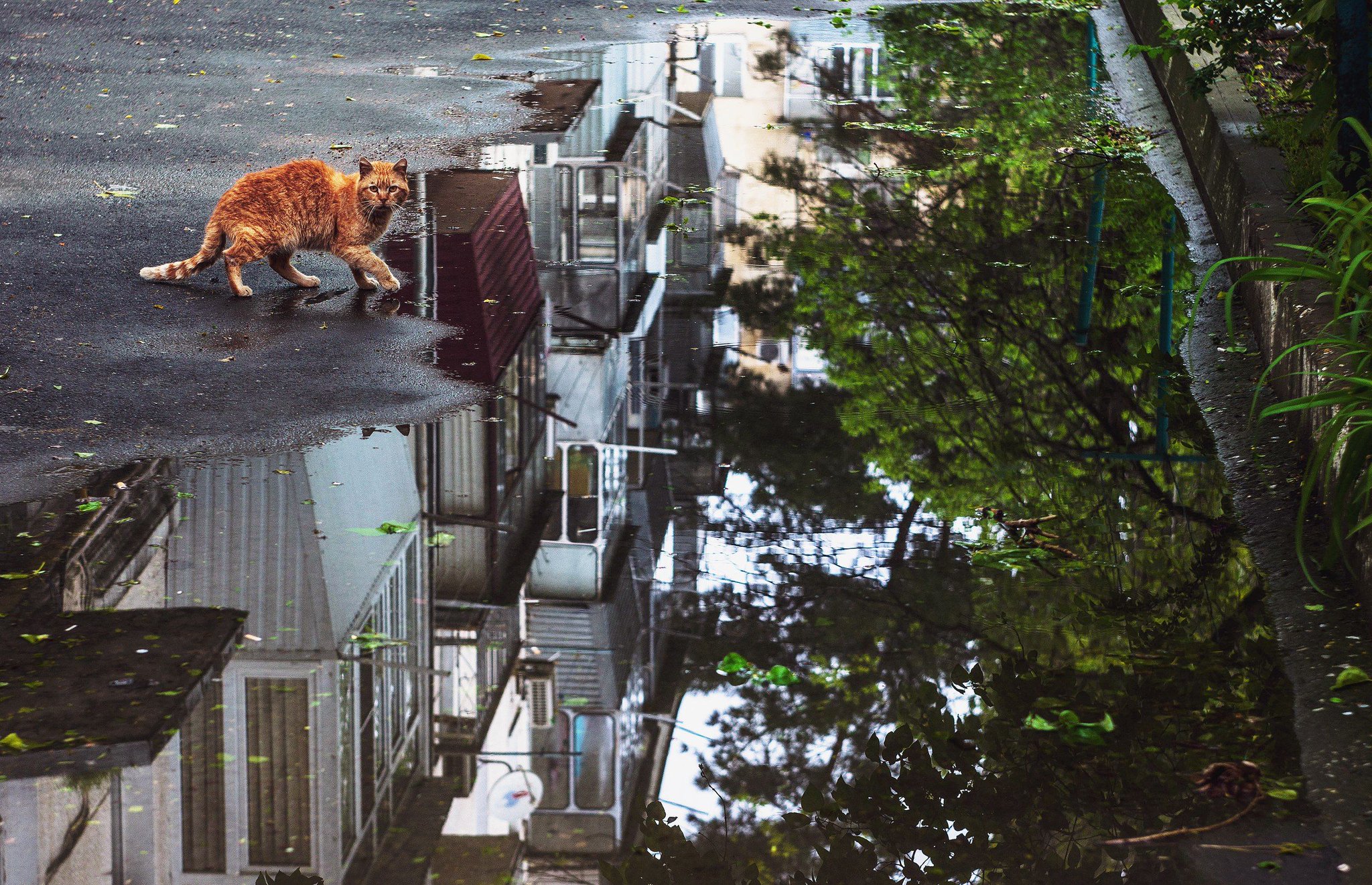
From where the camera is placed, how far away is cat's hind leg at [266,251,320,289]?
23.7 feet

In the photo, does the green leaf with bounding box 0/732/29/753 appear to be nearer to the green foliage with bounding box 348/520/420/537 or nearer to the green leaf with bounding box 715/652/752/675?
the green foliage with bounding box 348/520/420/537

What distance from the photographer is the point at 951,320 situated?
7133mm

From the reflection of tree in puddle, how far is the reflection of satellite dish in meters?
0.41

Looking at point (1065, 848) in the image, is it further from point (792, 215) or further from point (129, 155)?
point (129, 155)

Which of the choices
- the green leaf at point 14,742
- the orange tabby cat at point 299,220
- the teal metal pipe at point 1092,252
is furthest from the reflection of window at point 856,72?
the green leaf at point 14,742

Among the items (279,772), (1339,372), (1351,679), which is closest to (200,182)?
(279,772)

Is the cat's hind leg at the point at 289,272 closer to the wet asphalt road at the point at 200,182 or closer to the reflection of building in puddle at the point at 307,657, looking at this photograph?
the wet asphalt road at the point at 200,182

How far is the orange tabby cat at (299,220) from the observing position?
23.0 ft

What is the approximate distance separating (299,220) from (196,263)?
1.78 ft

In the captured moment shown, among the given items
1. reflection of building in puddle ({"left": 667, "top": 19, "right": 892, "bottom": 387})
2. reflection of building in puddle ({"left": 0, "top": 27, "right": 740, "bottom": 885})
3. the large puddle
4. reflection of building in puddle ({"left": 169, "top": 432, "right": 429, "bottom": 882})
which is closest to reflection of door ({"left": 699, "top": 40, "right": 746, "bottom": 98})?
reflection of building in puddle ({"left": 667, "top": 19, "right": 892, "bottom": 387})

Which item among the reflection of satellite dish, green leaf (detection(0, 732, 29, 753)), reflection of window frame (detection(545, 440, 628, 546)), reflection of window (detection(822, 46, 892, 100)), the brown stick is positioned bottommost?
the reflection of satellite dish

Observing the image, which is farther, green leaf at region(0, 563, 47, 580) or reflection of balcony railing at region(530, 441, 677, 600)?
reflection of balcony railing at region(530, 441, 677, 600)

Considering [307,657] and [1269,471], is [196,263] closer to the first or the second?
[307,657]

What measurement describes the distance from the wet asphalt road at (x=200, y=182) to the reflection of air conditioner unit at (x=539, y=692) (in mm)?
1702
